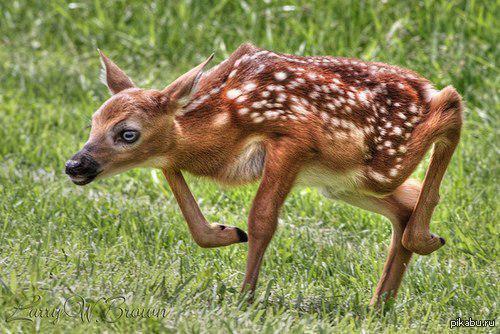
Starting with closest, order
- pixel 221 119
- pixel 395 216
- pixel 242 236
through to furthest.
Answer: pixel 221 119 < pixel 242 236 < pixel 395 216

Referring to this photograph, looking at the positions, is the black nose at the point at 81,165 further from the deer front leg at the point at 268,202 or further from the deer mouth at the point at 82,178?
the deer front leg at the point at 268,202

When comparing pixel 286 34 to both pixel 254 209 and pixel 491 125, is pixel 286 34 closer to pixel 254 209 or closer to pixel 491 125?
pixel 491 125

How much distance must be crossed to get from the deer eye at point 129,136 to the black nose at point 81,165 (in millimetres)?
198

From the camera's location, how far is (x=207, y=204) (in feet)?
25.2

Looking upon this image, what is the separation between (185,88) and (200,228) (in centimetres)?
74

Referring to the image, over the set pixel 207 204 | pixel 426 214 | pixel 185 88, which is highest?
pixel 185 88

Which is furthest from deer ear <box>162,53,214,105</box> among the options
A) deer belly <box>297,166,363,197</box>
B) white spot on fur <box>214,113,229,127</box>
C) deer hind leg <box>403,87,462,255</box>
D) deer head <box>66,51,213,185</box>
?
deer hind leg <box>403,87,462,255</box>

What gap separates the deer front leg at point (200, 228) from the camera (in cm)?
583

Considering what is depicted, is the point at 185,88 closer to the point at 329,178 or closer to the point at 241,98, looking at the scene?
the point at 241,98

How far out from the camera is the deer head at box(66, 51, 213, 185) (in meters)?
5.53

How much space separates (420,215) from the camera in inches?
239

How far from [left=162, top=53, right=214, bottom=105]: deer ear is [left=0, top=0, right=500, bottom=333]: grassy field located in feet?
3.02

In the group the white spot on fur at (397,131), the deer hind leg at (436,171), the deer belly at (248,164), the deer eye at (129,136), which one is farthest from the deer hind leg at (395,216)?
the deer eye at (129,136)

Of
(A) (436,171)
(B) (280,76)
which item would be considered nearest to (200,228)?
(B) (280,76)
